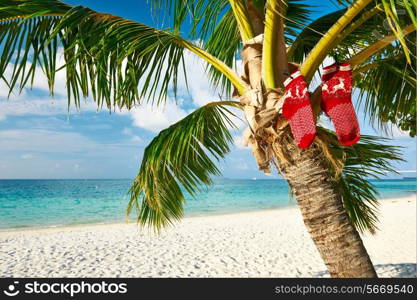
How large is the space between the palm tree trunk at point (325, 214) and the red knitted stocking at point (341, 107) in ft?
0.70

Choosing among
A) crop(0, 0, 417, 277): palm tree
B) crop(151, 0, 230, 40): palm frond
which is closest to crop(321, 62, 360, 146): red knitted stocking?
crop(0, 0, 417, 277): palm tree

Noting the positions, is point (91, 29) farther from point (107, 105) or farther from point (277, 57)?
point (277, 57)

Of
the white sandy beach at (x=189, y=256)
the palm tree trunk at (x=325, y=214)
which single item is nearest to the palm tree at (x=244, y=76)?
the palm tree trunk at (x=325, y=214)

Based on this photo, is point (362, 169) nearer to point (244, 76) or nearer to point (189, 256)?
point (244, 76)

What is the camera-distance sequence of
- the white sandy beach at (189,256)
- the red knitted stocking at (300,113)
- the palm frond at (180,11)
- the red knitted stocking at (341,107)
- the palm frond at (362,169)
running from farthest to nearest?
1. the white sandy beach at (189,256)
2. the palm frond at (362,169)
3. the palm frond at (180,11)
4. the red knitted stocking at (341,107)
5. the red knitted stocking at (300,113)

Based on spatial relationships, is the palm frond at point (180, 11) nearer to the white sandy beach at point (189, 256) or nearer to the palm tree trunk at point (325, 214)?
the palm tree trunk at point (325, 214)

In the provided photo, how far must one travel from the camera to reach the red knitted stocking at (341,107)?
2277mm

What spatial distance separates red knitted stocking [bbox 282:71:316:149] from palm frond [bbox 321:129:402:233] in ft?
3.54

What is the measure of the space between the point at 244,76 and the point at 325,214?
1.08 m

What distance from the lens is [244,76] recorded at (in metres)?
2.57

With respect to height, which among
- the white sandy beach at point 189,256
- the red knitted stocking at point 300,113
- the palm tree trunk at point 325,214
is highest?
the red knitted stocking at point 300,113

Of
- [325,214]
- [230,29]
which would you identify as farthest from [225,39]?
[325,214]

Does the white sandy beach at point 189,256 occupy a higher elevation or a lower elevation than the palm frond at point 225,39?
lower

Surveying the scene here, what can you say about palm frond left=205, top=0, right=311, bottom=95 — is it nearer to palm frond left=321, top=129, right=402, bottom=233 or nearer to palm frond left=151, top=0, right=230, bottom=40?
palm frond left=151, top=0, right=230, bottom=40
